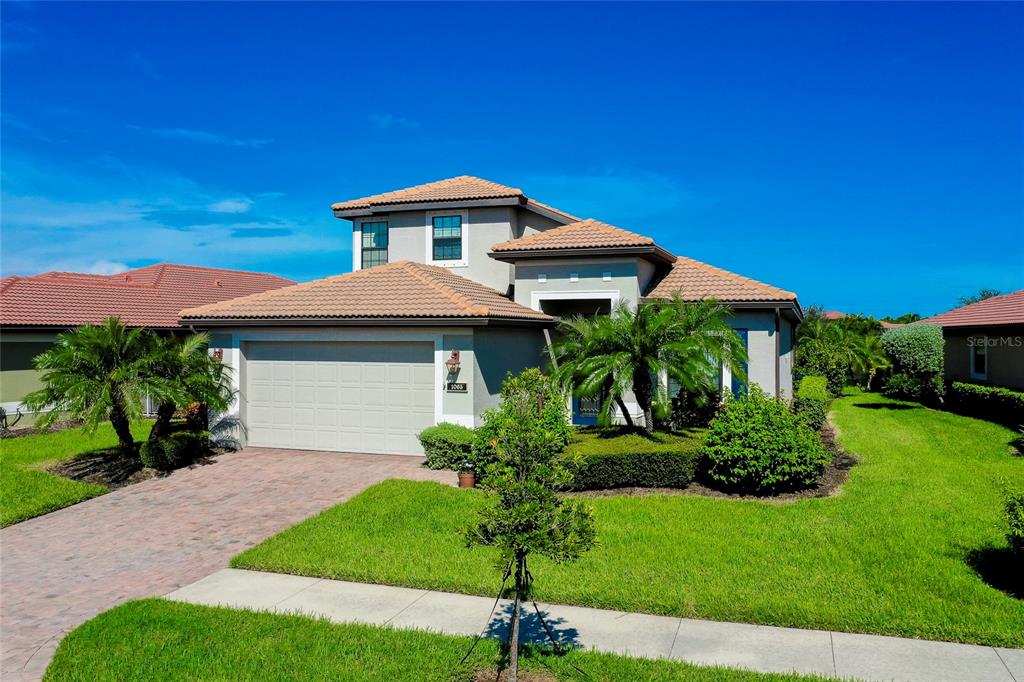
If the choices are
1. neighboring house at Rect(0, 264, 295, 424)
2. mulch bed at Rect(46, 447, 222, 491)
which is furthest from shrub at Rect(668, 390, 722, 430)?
neighboring house at Rect(0, 264, 295, 424)

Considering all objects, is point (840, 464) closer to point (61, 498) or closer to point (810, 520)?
point (810, 520)

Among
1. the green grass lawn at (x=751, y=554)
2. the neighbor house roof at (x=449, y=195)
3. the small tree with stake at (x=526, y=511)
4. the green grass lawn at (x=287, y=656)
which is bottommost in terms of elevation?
the green grass lawn at (x=287, y=656)

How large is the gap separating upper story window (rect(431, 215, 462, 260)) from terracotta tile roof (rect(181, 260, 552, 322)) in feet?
6.27

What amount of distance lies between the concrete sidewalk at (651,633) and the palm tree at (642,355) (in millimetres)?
6382

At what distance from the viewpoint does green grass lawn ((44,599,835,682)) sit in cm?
614

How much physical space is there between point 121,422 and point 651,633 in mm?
12795

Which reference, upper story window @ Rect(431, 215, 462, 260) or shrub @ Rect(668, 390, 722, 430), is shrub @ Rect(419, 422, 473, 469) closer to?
shrub @ Rect(668, 390, 722, 430)

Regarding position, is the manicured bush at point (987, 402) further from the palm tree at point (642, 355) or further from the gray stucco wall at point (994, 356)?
the palm tree at point (642, 355)

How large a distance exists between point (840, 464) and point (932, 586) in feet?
23.1

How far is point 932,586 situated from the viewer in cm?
794

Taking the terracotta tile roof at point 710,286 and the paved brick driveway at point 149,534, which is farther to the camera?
the terracotta tile roof at point 710,286

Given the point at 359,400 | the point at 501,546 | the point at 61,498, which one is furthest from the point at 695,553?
the point at 61,498

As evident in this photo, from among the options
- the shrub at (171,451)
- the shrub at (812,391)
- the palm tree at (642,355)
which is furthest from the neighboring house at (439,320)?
the palm tree at (642,355)

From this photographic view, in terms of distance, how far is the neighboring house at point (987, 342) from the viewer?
71.3ft
